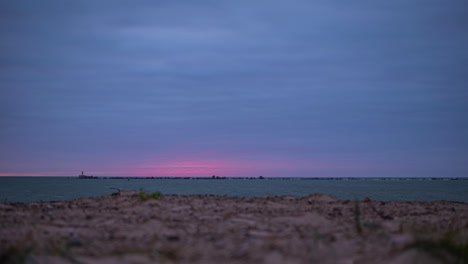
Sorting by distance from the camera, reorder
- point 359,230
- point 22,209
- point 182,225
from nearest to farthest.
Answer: point 359,230, point 182,225, point 22,209

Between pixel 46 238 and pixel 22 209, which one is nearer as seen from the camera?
pixel 46 238

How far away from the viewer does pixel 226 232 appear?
5559 mm

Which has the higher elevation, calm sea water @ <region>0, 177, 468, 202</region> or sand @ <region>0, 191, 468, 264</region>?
sand @ <region>0, 191, 468, 264</region>

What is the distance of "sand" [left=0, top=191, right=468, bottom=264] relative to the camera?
13.7 ft

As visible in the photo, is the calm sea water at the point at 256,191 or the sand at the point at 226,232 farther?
the calm sea water at the point at 256,191

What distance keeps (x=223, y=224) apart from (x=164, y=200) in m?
3.11

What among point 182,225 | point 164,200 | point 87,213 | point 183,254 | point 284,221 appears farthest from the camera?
point 164,200

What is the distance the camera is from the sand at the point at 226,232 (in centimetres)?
417

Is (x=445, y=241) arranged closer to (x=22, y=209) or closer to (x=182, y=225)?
(x=182, y=225)

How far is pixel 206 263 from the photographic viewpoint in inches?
161

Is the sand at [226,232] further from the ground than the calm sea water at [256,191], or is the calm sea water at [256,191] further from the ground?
the sand at [226,232]

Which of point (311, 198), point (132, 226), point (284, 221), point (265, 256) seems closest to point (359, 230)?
point (284, 221)

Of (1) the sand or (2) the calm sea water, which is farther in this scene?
(2) the calm sea water

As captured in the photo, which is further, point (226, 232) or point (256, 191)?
point (256, 191)
